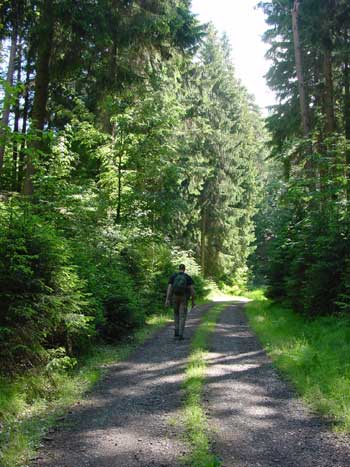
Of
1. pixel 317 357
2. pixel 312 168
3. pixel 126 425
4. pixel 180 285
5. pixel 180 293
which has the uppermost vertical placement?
pixel 312 168

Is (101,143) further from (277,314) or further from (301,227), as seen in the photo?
(277,314)

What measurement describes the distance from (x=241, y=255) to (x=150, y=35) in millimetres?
29354

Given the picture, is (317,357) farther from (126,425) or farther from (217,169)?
(217,169)

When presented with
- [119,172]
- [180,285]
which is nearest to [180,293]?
[180,285]

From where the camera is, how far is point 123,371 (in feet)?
25.9

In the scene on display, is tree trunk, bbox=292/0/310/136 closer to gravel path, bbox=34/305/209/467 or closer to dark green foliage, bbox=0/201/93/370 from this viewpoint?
gravel path, bbox=34/305/209/467

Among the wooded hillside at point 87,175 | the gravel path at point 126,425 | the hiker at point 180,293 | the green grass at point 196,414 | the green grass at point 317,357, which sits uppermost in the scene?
the wooded hillside at point 87,175

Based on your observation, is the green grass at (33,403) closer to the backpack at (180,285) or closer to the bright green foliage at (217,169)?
the backpack at (180,285)

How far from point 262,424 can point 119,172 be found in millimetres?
11312

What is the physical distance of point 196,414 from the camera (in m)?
5.40

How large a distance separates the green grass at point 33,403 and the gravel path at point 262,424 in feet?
6.45

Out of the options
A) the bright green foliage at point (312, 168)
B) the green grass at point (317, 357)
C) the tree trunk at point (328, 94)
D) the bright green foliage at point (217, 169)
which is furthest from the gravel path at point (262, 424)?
the bright green foliage at point (217, 169)

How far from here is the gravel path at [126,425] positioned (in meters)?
4.26

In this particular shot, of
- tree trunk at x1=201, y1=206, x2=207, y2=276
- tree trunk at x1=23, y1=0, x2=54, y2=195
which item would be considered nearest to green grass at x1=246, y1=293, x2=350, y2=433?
tree trunk at x1=23, y1=0, x2=54, y2=195
